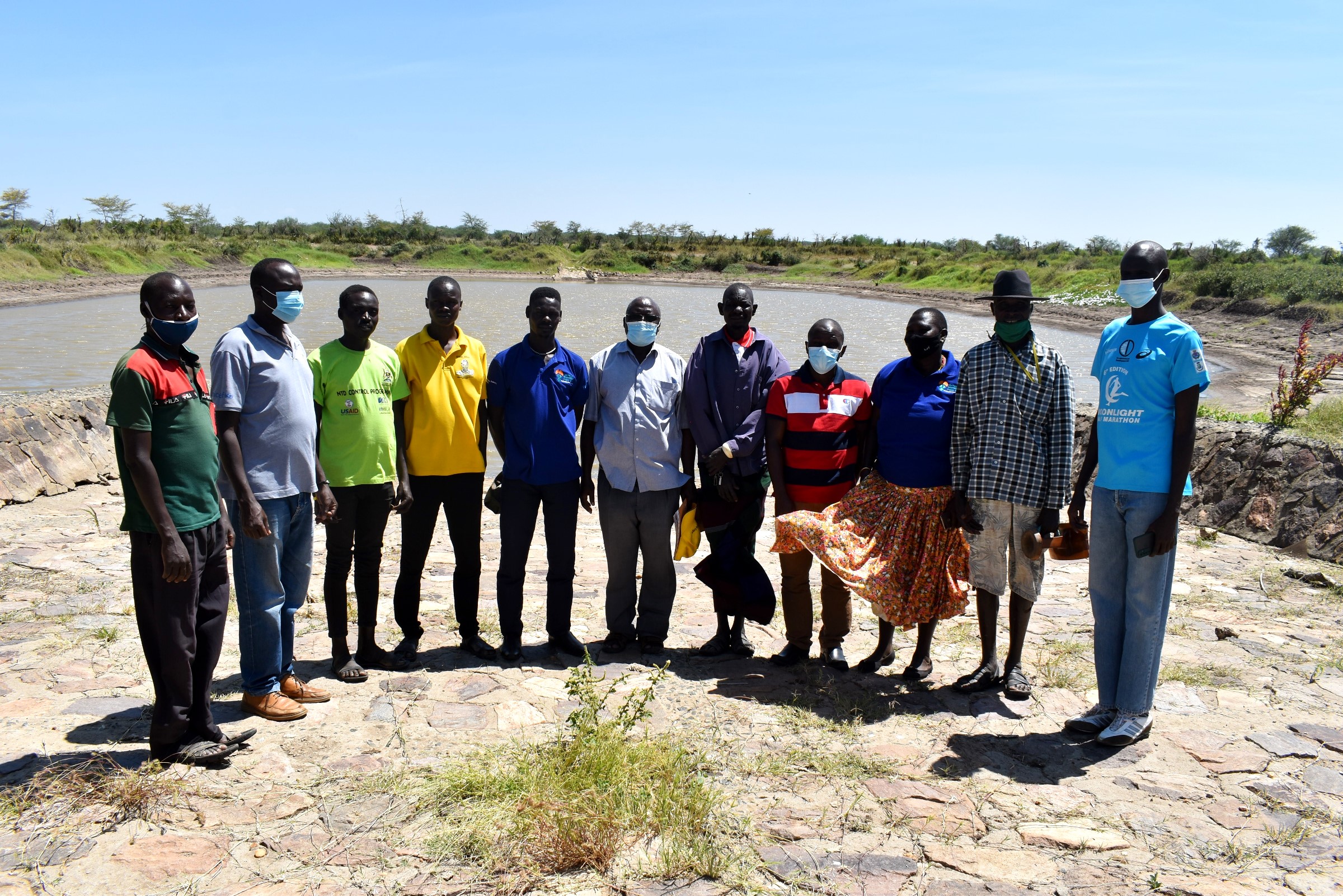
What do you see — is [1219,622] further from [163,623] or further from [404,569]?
[163,623]

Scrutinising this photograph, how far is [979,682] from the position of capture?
4.79m

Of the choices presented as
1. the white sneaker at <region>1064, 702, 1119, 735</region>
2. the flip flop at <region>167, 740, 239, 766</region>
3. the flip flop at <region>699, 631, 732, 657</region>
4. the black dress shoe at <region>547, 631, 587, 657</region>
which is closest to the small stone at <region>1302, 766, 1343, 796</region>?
the white sneaker at <region>1064, 702, 1119, 735</region>

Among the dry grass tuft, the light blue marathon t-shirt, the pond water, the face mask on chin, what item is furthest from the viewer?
the pond water

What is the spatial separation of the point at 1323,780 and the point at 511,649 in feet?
12.4

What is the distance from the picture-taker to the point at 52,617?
559cm

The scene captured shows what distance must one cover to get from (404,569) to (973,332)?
30.7 m

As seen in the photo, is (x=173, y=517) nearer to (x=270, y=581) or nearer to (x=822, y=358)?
(x=270, y=581)

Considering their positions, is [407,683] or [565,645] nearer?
[407,683]

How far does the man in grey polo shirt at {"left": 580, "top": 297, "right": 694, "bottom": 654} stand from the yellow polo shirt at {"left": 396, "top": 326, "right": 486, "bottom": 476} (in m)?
0.68

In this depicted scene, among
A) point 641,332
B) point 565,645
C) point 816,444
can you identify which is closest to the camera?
point 816,444

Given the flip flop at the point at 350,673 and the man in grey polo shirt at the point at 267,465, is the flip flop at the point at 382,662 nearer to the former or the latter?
the flip flop at the point at 350,673

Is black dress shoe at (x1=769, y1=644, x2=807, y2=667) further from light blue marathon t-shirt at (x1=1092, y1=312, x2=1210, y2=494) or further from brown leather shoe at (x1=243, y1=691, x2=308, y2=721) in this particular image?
brown leather shoe at (x1=243, y1=691, x2=308, y2=721)

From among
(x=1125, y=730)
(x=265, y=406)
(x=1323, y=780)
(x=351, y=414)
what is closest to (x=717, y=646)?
(x=1125, y=730)

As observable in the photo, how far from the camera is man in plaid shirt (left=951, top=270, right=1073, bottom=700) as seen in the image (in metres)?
4.46
